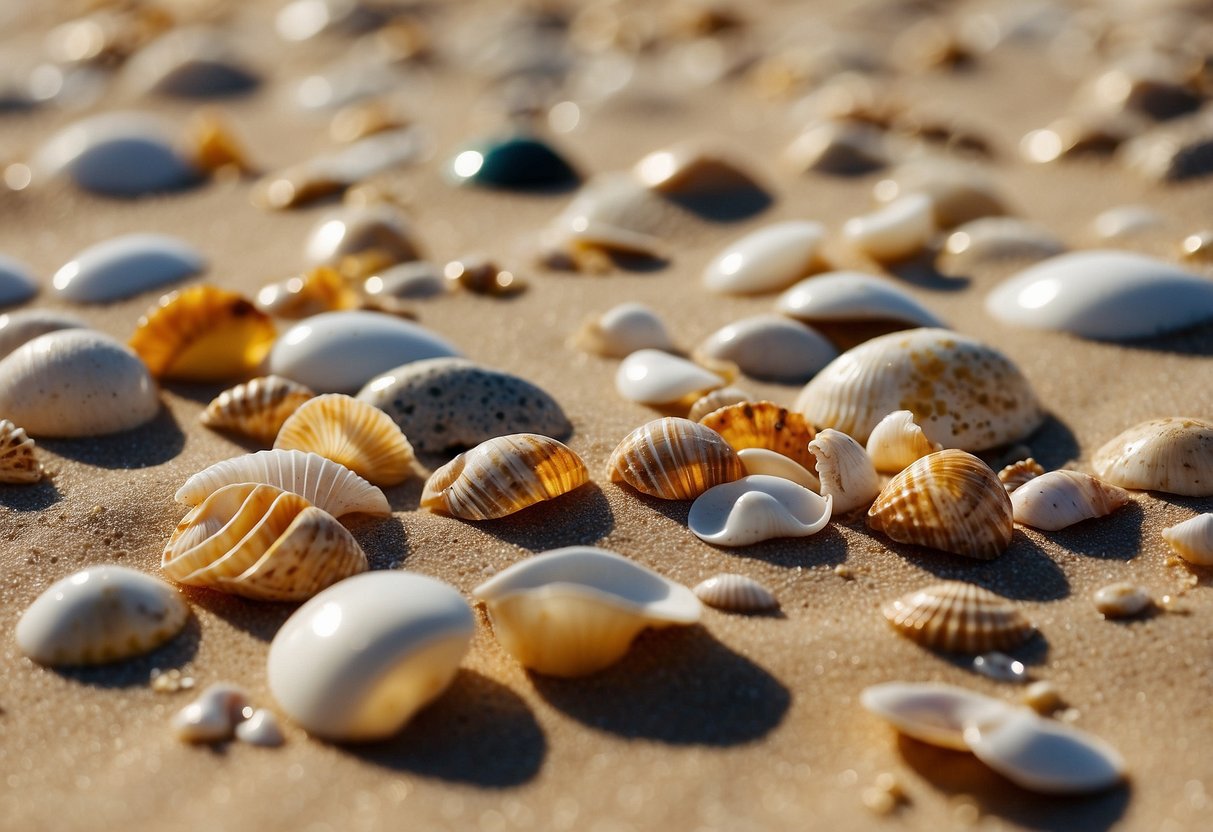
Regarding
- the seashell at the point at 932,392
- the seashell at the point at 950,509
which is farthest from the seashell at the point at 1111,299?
the seashell at the point at 950,509

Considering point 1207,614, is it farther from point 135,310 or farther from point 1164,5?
point 1164,5

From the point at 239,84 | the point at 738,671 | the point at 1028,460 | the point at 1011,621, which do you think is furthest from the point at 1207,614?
the point at 239,84

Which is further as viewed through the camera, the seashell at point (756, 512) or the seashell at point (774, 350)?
the seashell at point (774, 350)

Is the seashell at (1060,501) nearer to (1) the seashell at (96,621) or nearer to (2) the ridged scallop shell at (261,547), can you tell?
(2) the ridged scallop shell at (261,547)

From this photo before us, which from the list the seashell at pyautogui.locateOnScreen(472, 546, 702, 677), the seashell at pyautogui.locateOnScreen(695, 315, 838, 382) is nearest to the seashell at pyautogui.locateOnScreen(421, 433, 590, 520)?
the seashell at pyautogui.locateOnScreen(472, 546, 702, 677)

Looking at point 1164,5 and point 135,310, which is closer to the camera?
point 135,310

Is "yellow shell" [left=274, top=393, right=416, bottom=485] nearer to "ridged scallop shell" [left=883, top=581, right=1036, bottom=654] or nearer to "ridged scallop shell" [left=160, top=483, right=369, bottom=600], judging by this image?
"ridged scallop shell" [left=160, top=483, right=369, bottom=600]
